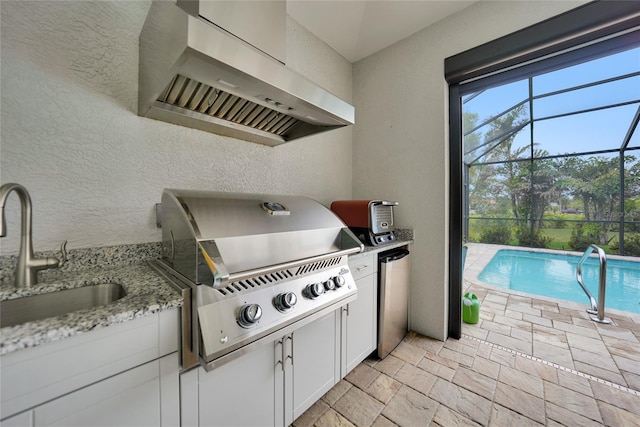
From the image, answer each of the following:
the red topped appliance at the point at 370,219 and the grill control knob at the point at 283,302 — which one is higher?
the red topped appliance at the point at 370,219

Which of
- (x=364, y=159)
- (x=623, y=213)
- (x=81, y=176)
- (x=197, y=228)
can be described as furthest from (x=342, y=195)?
(x=623, y=213)

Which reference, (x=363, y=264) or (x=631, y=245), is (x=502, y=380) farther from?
(x=631, y=245)

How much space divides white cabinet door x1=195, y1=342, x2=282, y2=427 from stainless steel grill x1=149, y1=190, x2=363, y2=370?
7.1 inches

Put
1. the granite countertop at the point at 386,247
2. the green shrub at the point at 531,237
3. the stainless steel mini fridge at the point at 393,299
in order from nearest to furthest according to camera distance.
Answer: the granite countertop at the point at 386,247
the stainless steel mini fridge at the point at 393,299
the green shrub at the point at 531,237

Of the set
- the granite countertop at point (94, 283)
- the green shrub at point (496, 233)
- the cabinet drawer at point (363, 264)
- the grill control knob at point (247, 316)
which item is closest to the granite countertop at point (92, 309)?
the granite countertop at point (94, 283)

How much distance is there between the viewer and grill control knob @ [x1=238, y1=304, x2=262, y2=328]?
911 millimetres

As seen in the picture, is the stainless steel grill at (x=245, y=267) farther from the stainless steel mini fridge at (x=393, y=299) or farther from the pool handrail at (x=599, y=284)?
the pool handrail at (x=599, y=284)

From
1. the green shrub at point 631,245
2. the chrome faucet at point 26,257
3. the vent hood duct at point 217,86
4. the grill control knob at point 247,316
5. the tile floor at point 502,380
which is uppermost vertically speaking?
the vent hood duct at point 217,86

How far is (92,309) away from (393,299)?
195 centimetres

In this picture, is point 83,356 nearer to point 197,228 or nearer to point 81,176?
point 197,228

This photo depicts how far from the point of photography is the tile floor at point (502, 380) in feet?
4.54

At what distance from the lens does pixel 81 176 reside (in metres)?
1.16

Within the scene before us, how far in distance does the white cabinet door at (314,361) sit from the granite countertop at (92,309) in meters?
0.71

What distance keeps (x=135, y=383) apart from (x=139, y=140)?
1.21 meters
